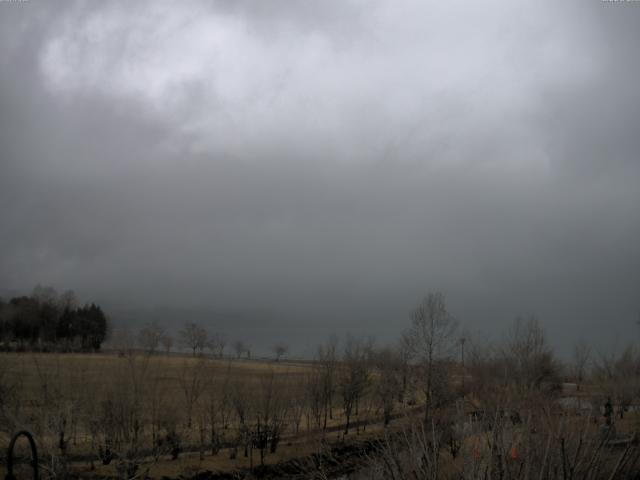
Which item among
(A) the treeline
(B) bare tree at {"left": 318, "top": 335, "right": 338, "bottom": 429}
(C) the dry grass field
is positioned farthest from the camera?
(A) the treeline

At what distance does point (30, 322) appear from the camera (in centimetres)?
14312

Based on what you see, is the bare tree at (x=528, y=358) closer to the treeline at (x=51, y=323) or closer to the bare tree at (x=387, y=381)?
the bare tree at (x=387, y=381)

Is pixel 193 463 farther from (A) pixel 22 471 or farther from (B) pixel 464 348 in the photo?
(B) pixel 464 348

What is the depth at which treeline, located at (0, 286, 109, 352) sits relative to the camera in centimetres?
13800

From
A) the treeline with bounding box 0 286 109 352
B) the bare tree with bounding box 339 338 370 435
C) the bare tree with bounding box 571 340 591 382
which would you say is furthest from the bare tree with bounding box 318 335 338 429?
the treeline with bounding box 0 286 109 352

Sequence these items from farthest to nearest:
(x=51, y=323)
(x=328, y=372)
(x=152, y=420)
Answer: (x=51, y=323) → (x=328, y=372) → (x=152, y=420)

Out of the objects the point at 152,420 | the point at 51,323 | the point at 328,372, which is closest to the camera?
the point at 152,420

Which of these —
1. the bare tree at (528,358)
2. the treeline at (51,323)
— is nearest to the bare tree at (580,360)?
the bare tree at (528,358)

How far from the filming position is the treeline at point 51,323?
13800 cm

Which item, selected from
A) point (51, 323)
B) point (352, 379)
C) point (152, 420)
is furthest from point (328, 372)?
point (51, 323)

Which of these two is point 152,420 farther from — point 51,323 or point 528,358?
point 51,323

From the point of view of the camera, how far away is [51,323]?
148m

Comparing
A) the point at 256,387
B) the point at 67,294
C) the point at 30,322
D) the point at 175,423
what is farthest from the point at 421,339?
the point at 67,294

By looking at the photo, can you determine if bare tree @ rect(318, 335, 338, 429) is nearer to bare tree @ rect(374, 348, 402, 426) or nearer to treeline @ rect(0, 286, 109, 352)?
bare tree @ rect(374, 348, 402, 426)
